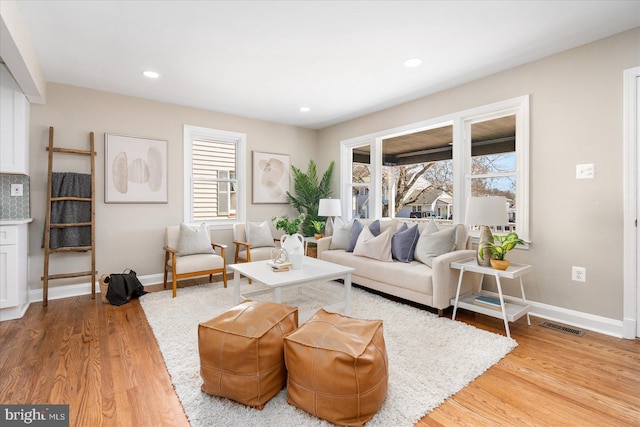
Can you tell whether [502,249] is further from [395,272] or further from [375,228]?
[375,228]

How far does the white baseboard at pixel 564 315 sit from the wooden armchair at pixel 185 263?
1092 millimetres

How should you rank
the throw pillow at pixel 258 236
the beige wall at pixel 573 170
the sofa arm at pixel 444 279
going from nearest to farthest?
1. the beige wall at pixel 573 170
2. the sofa arm at pixel 444 279
3. the throw pillow at pixel 258 236

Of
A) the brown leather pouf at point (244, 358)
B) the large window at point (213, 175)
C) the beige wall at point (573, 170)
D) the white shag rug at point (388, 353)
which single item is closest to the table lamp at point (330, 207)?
the large window at point (213, 175)

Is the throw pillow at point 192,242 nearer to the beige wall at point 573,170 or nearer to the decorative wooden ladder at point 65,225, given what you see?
the decorative wooden ladder at point 65,225

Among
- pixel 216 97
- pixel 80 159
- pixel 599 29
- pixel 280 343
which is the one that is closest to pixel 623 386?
pixel 280 343

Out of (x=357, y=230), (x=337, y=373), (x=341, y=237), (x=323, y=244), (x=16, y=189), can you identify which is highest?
(x=16, y=189)

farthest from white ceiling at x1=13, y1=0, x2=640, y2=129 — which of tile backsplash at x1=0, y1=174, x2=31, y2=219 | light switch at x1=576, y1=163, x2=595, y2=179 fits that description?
tile backsplash at x1=0, y1=174, x2=31, y2=219

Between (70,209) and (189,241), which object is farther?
(189,241)

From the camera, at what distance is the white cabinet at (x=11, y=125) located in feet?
10.1

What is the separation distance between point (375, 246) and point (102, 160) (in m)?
3.58

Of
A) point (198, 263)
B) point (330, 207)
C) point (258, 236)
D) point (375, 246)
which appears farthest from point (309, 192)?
point (198, 263)

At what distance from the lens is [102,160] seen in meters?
4.00

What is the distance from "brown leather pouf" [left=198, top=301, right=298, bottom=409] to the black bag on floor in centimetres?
226

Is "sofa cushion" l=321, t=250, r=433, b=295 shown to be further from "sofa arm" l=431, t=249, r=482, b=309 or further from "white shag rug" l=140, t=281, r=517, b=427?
"white shag rug" l=140, t=281, r=517, b=427
